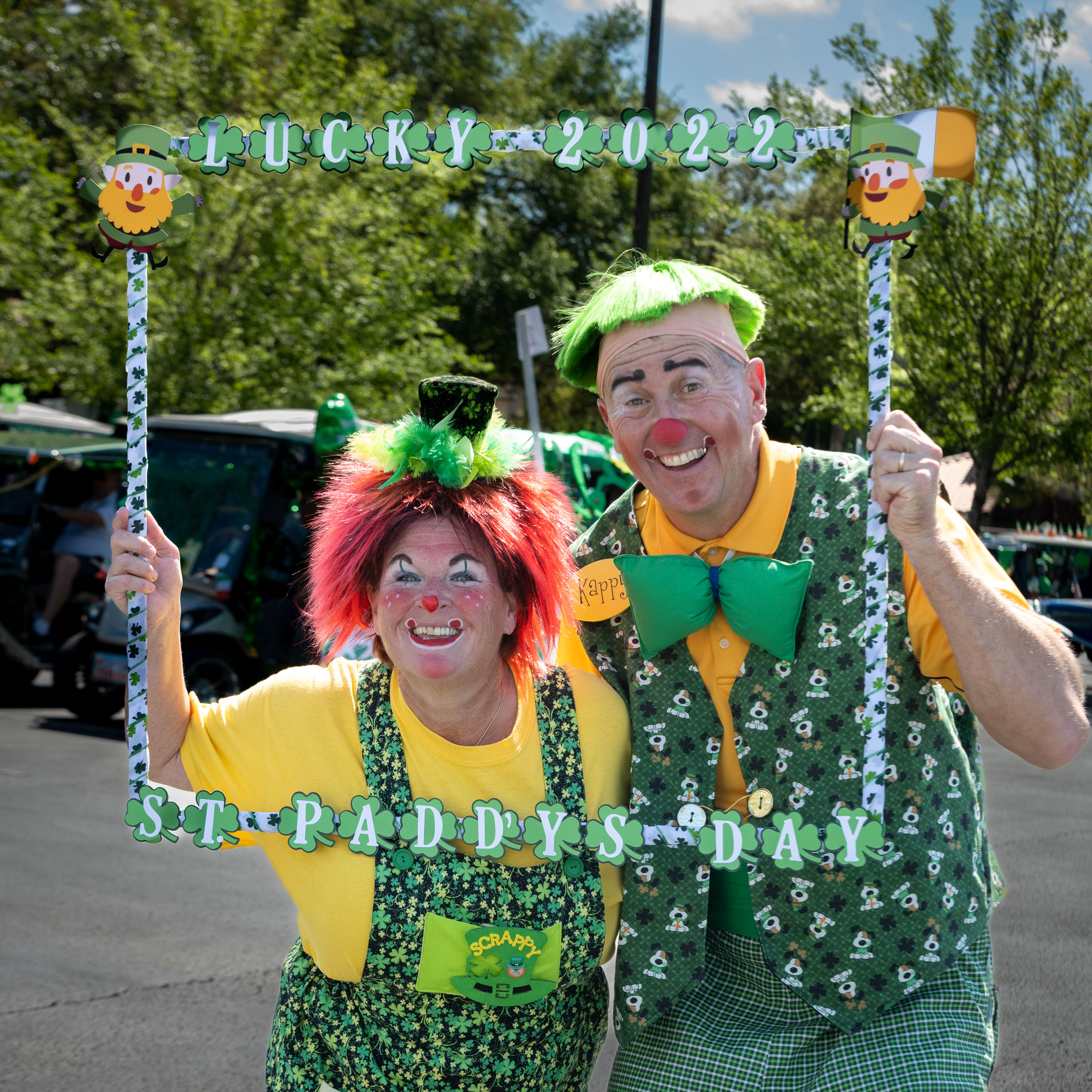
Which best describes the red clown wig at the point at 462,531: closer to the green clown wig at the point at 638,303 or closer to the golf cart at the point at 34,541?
the green clown wig at the point at 638,303

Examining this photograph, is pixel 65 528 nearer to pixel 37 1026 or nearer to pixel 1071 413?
pixel 37 1026

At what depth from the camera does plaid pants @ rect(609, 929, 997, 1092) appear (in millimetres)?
1838

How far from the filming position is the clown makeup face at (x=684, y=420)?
1953 mm

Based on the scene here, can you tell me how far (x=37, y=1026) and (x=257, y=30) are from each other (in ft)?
36.2

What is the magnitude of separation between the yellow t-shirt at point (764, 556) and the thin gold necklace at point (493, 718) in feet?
0.68

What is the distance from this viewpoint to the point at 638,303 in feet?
6.48

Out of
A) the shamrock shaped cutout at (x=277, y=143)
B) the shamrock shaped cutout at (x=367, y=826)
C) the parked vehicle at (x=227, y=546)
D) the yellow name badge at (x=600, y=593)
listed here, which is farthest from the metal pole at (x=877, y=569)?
the parked vehicle at (x=227, y=546)

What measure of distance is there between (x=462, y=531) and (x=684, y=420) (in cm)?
42

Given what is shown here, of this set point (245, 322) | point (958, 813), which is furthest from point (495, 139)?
point (245, 322)

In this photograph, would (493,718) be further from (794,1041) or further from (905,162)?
Result: (905,162)

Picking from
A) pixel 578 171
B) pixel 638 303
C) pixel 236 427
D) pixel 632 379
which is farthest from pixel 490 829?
pixel 236 427

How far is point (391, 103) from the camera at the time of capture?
471 inches

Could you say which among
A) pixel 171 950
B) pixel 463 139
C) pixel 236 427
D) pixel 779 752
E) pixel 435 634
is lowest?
pixel 171 950

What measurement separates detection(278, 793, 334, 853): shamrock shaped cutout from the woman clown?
6cm
